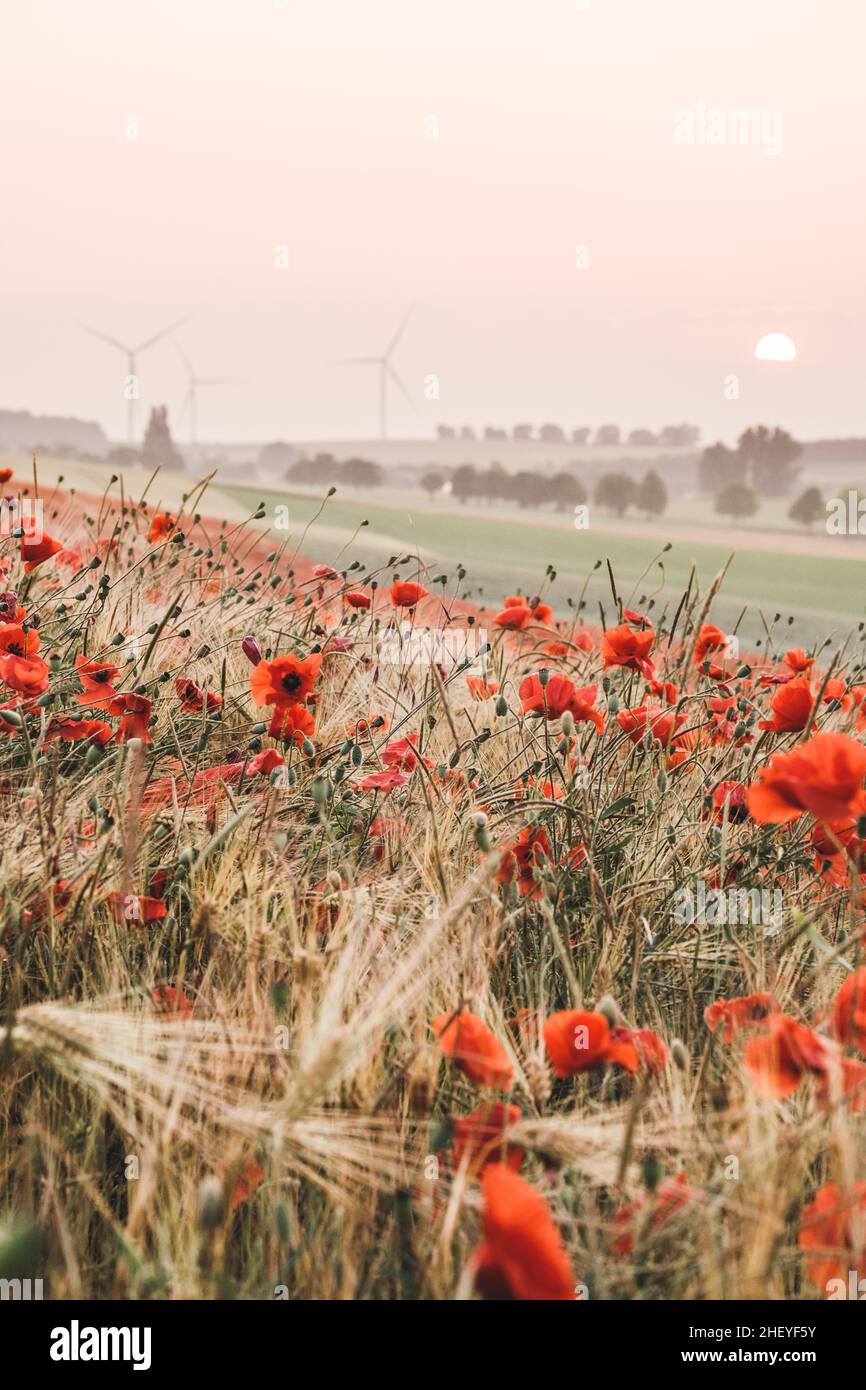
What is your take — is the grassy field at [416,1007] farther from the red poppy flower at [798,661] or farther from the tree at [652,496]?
the tree at [652,496]

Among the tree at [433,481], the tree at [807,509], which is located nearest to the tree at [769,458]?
the tree at [807,509]

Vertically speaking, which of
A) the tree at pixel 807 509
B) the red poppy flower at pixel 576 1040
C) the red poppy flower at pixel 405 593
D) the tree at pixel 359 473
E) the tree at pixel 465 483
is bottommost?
the red poppy flower at pixel 576 1040

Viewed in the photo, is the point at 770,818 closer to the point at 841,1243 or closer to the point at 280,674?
the point at 841,1243

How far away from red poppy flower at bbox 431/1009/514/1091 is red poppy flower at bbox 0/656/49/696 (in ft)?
3.07

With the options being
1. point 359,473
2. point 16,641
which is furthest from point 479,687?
point 359,473

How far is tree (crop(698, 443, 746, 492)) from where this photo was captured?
5878 cm

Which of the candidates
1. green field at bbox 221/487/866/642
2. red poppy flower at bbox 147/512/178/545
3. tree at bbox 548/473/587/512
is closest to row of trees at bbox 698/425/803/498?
tree at bbox 548/473/587/512

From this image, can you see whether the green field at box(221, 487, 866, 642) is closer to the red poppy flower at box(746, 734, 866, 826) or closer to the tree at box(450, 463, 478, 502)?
the red poppy flower at box(746, 734, 866, 826)

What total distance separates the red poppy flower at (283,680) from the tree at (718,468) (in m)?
57.9

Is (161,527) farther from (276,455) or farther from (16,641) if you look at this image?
(276,455)

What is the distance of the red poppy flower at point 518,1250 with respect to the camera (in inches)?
29.1

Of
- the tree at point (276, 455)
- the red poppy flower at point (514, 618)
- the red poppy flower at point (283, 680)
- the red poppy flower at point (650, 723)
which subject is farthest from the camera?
the tree at point (276, 455)

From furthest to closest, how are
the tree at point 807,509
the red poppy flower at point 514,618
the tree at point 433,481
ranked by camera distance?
the tree at point 433,481, the tree at point 807,509, the red poppy flower at point 514,618
